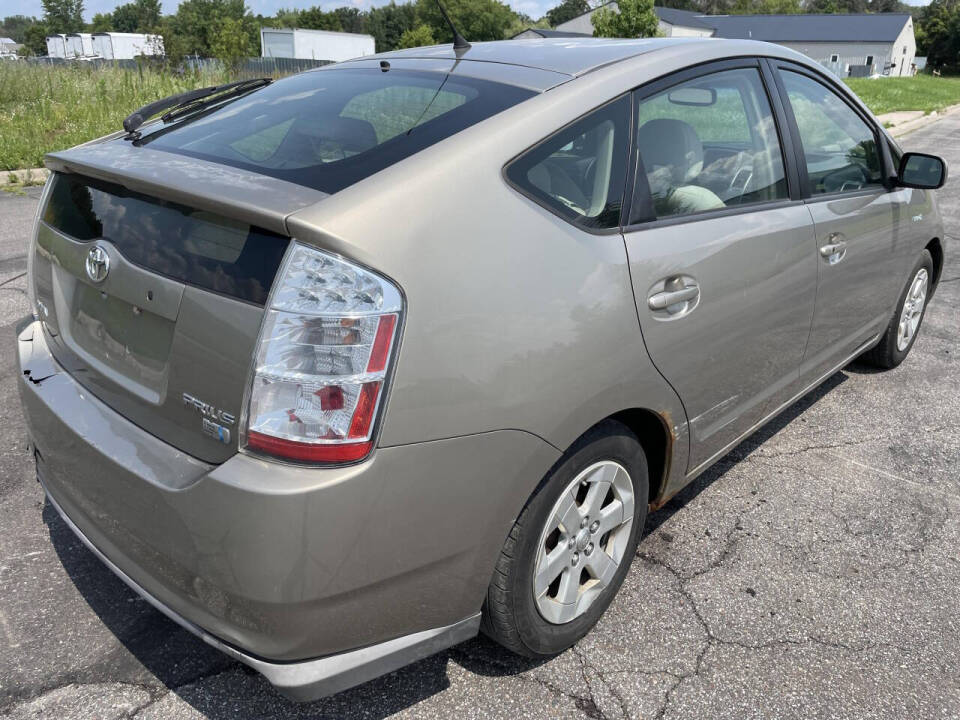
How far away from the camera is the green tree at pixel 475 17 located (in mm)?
104250

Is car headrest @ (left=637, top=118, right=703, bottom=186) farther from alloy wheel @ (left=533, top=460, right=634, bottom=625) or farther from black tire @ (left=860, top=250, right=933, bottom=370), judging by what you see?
black tire @ (left=860, top=250, right=933, bottom=370)

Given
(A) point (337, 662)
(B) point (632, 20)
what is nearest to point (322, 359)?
(A) point (337, 662)

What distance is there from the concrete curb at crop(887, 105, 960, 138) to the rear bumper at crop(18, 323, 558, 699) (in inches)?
802

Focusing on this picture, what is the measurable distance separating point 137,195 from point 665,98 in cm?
160

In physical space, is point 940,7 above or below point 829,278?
above

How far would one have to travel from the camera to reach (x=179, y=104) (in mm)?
2939

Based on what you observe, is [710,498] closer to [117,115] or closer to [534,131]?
[534,131]

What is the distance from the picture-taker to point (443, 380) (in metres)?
1.80

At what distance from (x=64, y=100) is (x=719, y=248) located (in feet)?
44.6

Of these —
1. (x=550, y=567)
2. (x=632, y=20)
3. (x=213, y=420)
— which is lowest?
(x=550, y=567)

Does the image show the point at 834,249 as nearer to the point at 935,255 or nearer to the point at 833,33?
the point at 935,255

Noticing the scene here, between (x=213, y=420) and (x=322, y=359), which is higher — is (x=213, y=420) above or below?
below

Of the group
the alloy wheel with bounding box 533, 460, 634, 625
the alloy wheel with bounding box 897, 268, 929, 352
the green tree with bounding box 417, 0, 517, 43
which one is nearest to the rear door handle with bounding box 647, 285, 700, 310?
the alloy wheel with bounding box 533, 460, 634, 625

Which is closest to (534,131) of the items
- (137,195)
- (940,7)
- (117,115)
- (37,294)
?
(137,195)
